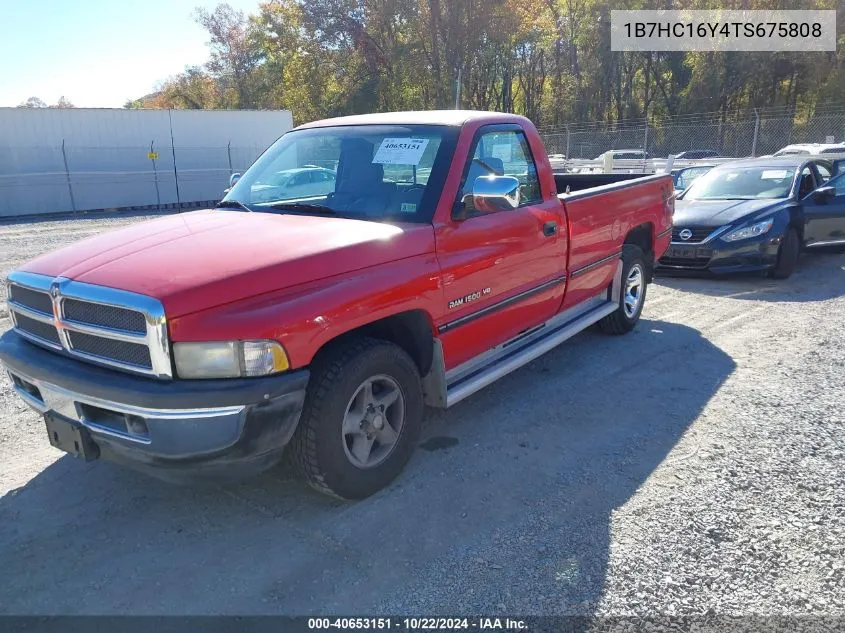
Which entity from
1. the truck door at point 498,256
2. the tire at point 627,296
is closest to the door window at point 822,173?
the tire at point 627,296

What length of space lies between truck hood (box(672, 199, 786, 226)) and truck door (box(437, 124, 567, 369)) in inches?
179

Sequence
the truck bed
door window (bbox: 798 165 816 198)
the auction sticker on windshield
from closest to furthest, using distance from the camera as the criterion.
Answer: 1. the auction sticker on windshield
2. the truck bed
3. door window (bbox: 798 165 816 198)

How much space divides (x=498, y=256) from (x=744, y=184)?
280 inches

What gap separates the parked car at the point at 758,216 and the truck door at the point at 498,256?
4.39m

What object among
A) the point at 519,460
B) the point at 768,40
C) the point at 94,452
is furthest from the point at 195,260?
the point at 768,40

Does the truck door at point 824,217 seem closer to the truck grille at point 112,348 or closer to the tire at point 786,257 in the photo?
the tire at point 786,257

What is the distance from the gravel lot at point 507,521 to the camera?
9.11 feet

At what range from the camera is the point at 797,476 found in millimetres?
3684

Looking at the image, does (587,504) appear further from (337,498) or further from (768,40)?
(768,40)

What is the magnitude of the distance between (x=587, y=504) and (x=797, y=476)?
4.18ft

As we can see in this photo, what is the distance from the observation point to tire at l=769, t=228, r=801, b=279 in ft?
27.9

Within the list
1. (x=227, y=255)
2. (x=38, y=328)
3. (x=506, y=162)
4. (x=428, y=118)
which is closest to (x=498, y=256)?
(x=506, y=162)

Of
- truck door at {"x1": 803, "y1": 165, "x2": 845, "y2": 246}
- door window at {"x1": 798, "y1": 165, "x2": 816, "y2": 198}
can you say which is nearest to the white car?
truck door at {"x1": 803, "y1": 165, "x2": 845, "y2": 246}

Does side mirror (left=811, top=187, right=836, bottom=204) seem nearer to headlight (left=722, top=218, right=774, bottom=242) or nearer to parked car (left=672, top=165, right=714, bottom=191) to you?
headlight (left=722, top=218, right=774, bottom=242)
